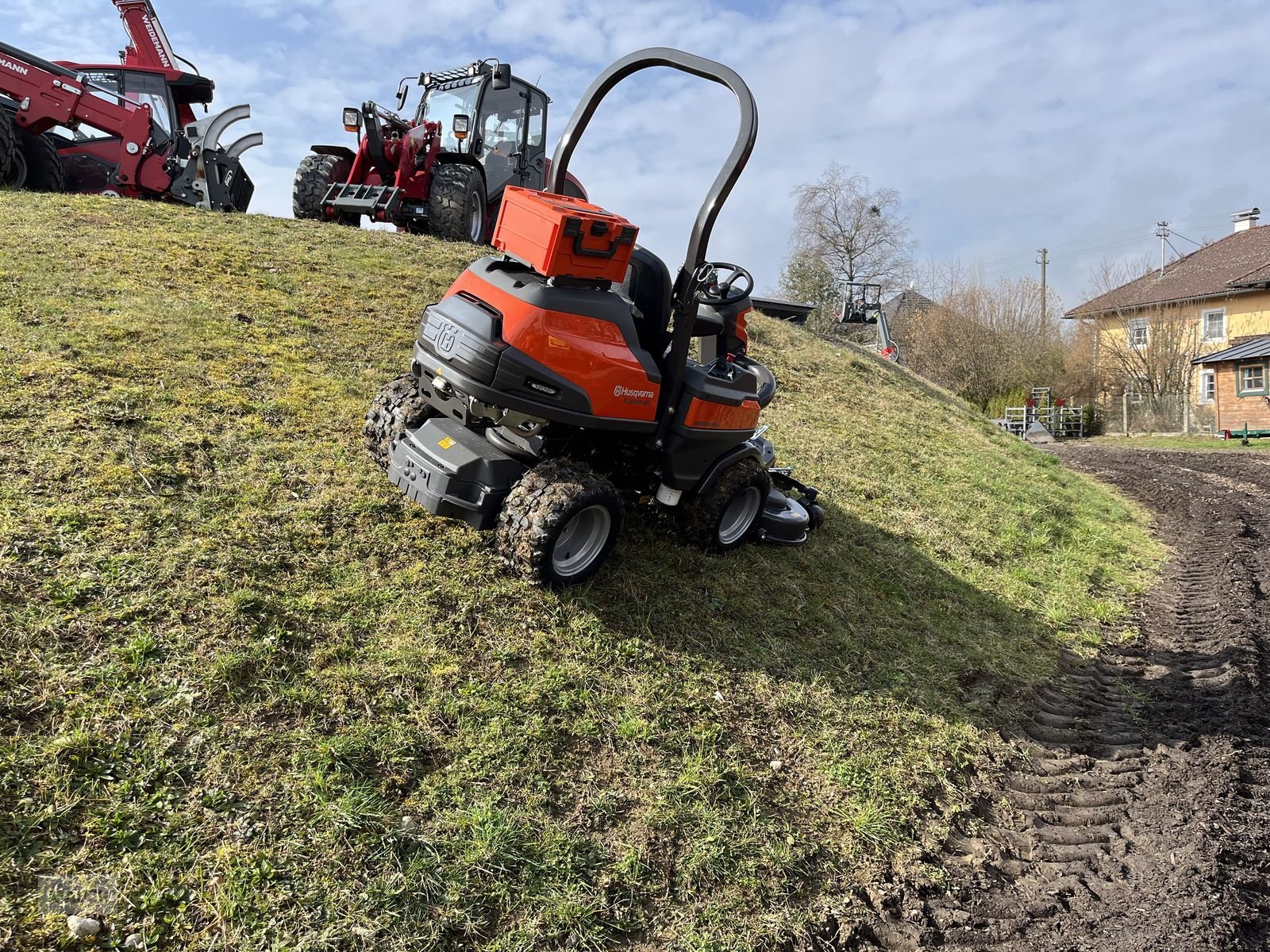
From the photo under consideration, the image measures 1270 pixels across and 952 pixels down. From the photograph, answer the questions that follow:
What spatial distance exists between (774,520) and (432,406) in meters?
2.39

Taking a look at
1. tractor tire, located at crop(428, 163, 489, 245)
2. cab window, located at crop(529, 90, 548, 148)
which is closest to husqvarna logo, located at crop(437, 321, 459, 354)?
tractor tire, located at crop(428, 163, 489, 245)

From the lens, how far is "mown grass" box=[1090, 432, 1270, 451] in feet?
66.4

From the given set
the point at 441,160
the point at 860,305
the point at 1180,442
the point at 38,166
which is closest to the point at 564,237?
the point at 441,160

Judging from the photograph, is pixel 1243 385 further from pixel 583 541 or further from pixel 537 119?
pixel 583 541

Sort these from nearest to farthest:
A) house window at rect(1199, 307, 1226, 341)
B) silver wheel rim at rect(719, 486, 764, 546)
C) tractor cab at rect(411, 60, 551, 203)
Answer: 1. silver wheel rim at rect(719, 486, 764, 546)
2. tractor cab at rect(411, 60, 551, 203)
3. house window at rect(1199, 307, 1226, 341)

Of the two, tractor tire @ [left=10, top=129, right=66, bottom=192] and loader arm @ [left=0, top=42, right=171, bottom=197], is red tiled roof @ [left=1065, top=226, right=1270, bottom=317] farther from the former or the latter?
tractor tire @ [left=10, top=129, right=66, bottom=192]

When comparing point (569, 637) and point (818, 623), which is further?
point (818, 623)

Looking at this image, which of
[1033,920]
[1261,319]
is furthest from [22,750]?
[1261,319]

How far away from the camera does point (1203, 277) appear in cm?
3353

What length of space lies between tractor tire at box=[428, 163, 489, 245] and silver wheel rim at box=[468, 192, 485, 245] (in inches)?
0.8

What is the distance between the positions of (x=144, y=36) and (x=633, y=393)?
14632 millimetres

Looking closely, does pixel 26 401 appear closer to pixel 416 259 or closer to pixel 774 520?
pixel 774 520

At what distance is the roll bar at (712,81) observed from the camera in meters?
4.08

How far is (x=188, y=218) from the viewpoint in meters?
9.05
